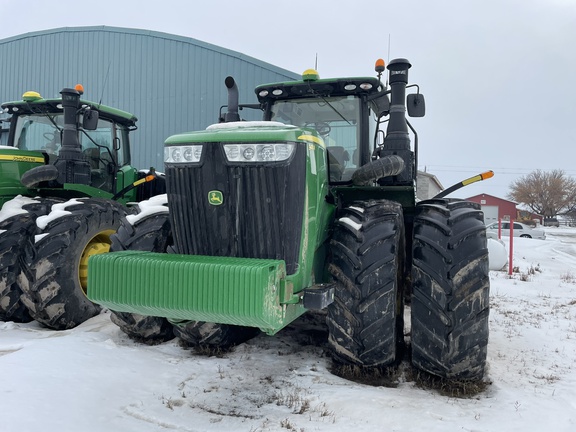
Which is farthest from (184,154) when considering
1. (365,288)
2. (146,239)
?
(365,288)

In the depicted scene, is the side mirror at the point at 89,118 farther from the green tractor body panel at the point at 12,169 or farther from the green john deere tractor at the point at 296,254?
the green john deere tractor at the point at 296,254

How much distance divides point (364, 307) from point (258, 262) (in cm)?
90

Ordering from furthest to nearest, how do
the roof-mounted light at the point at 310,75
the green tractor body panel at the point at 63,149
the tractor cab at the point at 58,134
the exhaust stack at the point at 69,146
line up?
the tractor cab at the point at 58,134, the green tractor body panel at the point at 63,149, the exhaust stack at the point at 69,146, the roof-mounted light at the point at 310,75

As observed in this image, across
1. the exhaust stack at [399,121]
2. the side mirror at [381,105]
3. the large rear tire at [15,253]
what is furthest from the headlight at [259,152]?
the large rear tire at [15,253]

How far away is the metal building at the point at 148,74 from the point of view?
12.9 m

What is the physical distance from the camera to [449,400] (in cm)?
317

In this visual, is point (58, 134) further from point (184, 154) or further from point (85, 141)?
point (184, 154)

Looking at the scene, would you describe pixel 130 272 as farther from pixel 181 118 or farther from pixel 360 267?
pixel 181 118

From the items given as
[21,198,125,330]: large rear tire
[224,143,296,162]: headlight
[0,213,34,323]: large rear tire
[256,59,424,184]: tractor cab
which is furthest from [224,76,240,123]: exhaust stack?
[0,213,34,323]: large rear tire

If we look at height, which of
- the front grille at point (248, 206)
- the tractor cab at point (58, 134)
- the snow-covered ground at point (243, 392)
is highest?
the tractor cab at point (58, 134)

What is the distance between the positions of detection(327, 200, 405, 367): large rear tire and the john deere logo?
2.83 ft

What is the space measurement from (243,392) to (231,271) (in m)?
1.12

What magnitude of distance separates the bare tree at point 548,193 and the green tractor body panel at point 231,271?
63216mm

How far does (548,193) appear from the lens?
5828 centimetres
